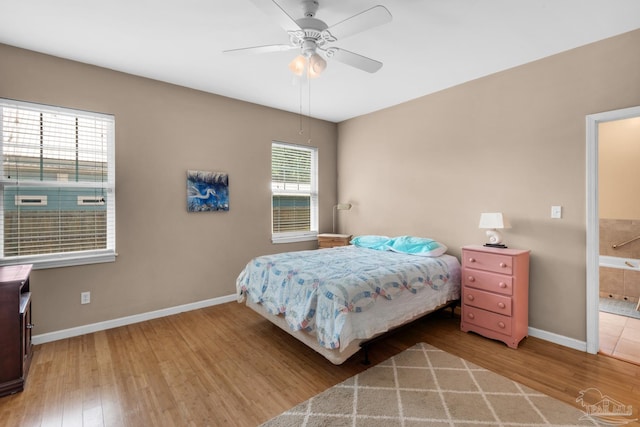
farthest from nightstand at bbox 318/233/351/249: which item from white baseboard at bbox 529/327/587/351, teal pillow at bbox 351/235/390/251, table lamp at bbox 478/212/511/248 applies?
white baseboard at bbox 529/327/587/351

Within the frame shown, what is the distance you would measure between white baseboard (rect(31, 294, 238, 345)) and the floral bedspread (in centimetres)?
84

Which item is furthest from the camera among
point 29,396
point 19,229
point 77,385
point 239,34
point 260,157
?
point 260,157

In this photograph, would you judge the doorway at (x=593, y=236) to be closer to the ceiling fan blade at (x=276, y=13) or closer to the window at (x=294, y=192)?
the ceiling fan blade at (x=276, y=13)

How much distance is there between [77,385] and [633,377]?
4225 mm

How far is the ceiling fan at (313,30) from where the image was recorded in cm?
180

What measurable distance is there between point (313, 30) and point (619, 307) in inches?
188

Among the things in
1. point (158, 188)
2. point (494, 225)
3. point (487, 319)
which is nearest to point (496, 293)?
point (487, 319)

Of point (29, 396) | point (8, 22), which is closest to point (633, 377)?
point (29, 396)

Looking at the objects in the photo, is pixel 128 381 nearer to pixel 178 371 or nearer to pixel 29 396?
pixel 178 371

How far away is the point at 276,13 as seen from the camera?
183cm

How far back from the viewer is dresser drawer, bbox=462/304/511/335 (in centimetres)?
281

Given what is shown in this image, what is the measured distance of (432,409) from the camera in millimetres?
1944

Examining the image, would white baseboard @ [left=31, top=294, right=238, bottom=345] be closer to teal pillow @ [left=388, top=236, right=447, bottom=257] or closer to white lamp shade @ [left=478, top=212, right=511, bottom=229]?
teal pillow @ [left=388, top=236, right=447, bottom=257]

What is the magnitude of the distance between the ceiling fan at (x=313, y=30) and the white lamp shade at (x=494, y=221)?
1.89 metres
